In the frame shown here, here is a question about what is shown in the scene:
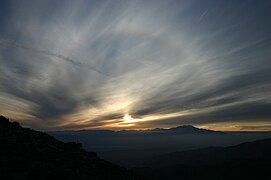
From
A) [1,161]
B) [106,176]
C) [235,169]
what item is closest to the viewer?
[1,161]

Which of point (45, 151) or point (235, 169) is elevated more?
point (45, 151)

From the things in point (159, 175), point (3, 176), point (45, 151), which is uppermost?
point (45, 151)

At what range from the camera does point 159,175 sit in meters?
143

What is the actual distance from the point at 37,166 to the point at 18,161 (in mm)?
2285

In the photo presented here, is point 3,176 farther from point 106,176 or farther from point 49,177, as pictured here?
point 106,176

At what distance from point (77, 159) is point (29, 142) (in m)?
7.25

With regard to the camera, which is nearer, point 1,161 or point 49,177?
point 49,177

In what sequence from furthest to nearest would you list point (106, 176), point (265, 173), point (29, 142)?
1. point (265, 173)
2. point (29, 142)
3. point (106, 176)

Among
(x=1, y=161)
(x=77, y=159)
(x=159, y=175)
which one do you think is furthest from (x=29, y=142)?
(x=159, y=175)

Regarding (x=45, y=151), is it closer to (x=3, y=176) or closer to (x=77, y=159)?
(x=77, y=159)

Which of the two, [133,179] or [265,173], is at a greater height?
[133,179]

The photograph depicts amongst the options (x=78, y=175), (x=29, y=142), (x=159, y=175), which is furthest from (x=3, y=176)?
(x=159, y=175)

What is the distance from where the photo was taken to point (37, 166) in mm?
22578

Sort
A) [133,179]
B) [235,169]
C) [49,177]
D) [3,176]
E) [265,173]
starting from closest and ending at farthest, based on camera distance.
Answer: [3,176]
[49,177]
[133,179]
[265,173]
[235,169]
